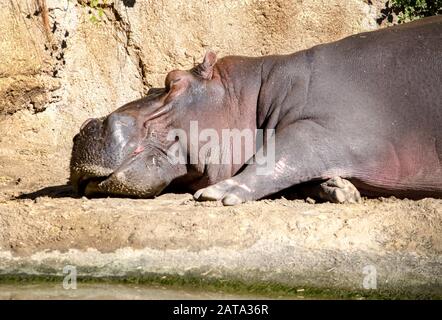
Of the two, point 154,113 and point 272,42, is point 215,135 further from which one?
point 272,42

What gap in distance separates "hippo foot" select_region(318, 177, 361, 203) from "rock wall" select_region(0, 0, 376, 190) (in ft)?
8.12

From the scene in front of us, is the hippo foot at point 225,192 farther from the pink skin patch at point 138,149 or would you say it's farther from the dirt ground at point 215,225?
the pink skin patch at point 138,149

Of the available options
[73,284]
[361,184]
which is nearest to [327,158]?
[361,184]

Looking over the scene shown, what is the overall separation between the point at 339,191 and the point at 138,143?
55.2 inches

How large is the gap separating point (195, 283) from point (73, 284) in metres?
0.65

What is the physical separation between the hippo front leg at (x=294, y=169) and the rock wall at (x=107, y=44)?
230 cm

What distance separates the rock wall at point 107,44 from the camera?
8.31 m

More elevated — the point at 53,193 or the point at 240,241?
the point at 53,193

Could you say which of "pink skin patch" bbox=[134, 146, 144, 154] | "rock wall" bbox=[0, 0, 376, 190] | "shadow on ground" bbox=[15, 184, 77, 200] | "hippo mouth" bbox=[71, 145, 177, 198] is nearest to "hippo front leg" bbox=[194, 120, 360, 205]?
"hippo mouth" bbox=[71, 145, 177, 198]

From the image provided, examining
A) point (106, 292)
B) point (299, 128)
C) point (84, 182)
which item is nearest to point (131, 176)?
point (84, 182)

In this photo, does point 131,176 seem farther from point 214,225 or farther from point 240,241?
point 240,241

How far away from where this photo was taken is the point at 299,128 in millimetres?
6320

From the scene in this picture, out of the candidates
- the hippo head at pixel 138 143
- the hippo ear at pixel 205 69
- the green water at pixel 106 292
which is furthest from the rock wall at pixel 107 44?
the green water at pixel 106 292

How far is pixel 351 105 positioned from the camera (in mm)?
6301
